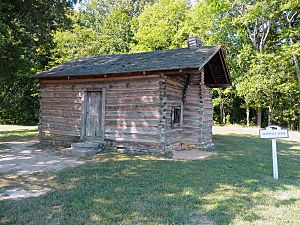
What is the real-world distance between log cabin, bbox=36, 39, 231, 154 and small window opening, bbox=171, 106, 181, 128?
0.14 feet

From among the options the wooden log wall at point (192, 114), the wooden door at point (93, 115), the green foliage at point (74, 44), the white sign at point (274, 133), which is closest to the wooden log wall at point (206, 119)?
the wooden log wall at point (192, 114)

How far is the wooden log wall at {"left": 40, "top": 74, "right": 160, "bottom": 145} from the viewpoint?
9.72 m

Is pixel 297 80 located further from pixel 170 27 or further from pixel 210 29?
pixel 170 27

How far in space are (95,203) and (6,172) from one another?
3630 mm

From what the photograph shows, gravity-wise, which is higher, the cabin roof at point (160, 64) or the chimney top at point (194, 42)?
the chimney top at point (194, 42)

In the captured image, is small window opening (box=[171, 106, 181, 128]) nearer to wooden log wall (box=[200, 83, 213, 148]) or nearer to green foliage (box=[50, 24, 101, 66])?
wooden log wall (box=[200, 83, 213, 148])

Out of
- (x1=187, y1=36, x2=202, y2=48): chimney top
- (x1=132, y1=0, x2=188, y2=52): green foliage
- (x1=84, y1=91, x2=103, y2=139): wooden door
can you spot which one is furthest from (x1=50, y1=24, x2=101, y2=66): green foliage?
(x1=187, y1=36, x2=202, y2=48): chimney top

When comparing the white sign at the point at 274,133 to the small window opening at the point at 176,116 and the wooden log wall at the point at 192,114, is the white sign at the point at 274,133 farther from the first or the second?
the wooden log wall at the point at 192,114

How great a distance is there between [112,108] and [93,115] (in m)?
1.07

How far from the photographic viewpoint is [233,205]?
15.0ft

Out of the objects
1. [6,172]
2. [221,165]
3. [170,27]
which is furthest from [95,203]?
[170,27]

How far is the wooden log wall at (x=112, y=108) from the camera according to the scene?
9.72 meters

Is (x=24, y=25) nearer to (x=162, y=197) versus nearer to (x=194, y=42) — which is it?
(x=194, y=42)

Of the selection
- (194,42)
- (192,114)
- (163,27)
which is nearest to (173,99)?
(192,114)
